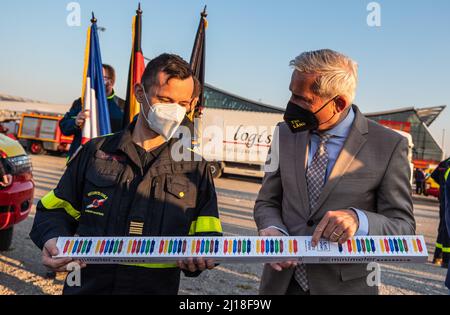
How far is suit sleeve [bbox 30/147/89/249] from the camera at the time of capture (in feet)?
6.29

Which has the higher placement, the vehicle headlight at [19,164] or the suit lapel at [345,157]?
the suit lapel at [345,157]

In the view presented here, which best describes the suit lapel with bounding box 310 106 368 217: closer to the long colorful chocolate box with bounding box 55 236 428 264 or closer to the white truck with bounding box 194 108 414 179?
the long colorful chocolate box with bounding box 55 236 428 264

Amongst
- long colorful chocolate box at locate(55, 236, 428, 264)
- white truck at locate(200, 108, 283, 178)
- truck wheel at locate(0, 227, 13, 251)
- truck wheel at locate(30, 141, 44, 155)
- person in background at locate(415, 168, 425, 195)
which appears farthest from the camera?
truck wheel at locate(30, 141, 44, 155)

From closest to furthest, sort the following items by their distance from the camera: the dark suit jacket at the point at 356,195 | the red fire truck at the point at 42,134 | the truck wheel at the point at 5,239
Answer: the dark suit jacket at the point at 356,195 < the truck wheel at the point at 5,239 < the red fire truck at the point at 42,134

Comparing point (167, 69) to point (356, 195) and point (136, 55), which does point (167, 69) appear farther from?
point (136, 55)

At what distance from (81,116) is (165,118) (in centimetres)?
293

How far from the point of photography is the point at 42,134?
85.1 feet

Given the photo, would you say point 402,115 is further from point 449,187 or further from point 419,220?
point 449,187

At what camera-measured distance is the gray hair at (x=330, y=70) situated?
188 centimetres

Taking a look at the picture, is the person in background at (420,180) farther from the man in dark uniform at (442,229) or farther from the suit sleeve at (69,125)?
the suit sleeve at (69,125)

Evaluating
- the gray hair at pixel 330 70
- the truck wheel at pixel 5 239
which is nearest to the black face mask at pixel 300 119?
the gray hair at pixel 330 70

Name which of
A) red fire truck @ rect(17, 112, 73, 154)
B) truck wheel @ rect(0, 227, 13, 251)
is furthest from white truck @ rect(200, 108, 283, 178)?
truck wheel @ rect(0, 227, 13, 251)

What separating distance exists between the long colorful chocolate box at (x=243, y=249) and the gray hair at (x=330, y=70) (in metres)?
0.71

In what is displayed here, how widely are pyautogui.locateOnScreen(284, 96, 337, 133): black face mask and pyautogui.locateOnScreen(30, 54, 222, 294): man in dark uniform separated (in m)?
0.51
